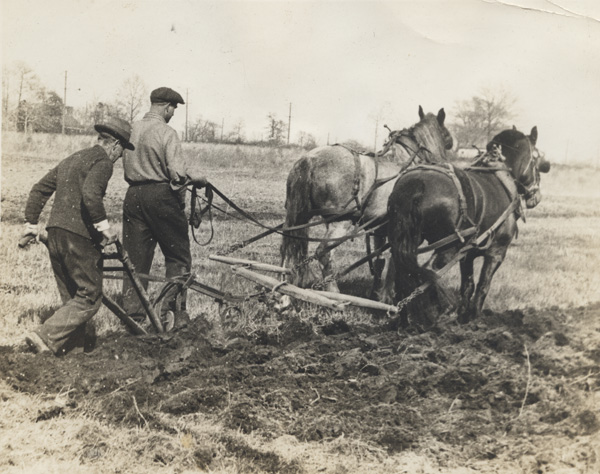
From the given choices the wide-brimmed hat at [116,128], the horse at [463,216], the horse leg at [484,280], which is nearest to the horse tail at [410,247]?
the horse at [463,216]

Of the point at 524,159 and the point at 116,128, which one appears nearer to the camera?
the point at 116,128

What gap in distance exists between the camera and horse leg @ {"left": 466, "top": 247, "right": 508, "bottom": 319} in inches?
181

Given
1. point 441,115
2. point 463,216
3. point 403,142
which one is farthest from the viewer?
point 403,142

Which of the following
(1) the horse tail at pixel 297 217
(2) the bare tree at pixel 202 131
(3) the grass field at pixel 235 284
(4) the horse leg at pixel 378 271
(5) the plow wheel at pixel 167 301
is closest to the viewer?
(3) the grass field at pixel 235 284

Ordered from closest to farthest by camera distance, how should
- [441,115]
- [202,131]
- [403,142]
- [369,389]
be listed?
[369,389]
[441,115]
[202,131]
[403,142]

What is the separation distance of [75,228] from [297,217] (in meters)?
1.97

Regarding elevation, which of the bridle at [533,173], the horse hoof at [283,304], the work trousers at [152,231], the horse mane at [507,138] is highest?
the horse mane at [507,138]

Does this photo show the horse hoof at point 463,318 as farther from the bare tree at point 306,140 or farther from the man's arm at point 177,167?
the man's arm at point 177,167

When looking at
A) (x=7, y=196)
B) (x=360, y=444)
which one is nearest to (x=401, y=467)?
(x=360, y=444)

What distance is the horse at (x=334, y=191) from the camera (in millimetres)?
5082

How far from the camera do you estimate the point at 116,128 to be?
13.0 feet

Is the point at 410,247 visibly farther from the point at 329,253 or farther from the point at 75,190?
the point at 75,190

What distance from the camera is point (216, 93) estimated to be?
4.41 m

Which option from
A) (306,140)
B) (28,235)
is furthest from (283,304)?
(28,235)
